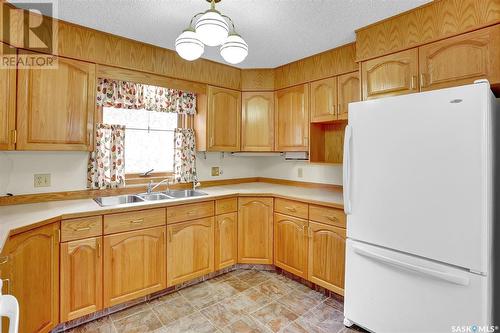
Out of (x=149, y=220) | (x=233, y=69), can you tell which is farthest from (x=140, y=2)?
(x=149, y=220)

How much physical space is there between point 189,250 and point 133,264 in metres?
0.51

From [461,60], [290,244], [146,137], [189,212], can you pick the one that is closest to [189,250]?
[189,212]

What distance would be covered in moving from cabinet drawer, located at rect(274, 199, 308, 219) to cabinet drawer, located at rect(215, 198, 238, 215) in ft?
1.45

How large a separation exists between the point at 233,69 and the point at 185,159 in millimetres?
1210

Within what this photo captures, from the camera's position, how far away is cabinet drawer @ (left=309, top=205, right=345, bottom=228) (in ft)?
7.32

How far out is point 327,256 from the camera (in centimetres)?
234

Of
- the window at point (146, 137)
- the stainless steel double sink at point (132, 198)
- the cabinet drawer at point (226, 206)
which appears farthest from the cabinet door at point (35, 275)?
the cabinet drawer at point (226, 206)

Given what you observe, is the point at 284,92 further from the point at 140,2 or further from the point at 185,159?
the point at 140,2

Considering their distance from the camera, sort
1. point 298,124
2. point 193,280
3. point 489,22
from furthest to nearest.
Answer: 1. point 298,124
2. point 193,280
3. point 489,22

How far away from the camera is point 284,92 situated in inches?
122

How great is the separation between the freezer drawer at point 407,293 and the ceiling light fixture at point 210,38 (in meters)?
1.57

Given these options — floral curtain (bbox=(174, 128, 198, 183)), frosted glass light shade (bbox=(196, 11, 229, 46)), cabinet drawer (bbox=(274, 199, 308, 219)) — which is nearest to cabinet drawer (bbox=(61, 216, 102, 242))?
floral curtain (bbox=(174, 128, 198, 183))

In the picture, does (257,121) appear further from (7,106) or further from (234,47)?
(7,106)

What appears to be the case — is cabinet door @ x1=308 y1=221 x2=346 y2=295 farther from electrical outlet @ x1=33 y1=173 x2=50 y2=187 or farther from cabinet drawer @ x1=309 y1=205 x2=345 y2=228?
electrical outlet @ x1=33 y1=173 x2=50 y2=187
